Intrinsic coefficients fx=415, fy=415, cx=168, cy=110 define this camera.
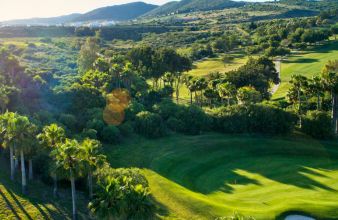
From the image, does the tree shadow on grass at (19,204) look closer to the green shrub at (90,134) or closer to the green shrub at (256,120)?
the green shrub at (90,134)

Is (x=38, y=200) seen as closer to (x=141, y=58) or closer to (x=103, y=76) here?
(x=103, y=76)

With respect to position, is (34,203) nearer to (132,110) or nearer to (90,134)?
(90,134)

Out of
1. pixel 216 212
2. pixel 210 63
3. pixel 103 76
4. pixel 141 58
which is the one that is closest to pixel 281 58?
pixel 210 63

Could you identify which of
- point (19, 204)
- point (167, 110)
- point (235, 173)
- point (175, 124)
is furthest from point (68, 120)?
point (235, 173)

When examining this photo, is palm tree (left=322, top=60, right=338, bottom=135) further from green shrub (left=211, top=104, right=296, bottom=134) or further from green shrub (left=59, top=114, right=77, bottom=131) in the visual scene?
green shrub (left=59, top=114, right=77, bottom=131)

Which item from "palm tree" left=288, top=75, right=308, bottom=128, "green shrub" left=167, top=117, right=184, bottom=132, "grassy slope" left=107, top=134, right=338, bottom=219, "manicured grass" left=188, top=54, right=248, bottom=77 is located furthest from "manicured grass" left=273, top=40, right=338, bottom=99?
"grassy slope" left=107, top=134, right=338, bottom=219
